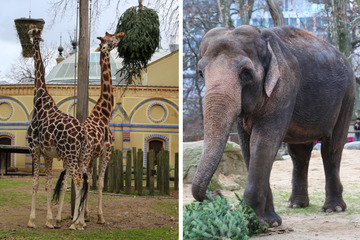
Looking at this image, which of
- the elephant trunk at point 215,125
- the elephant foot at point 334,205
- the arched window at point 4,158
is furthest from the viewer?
the arched window at point 4,158

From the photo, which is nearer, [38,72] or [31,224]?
[31,224]

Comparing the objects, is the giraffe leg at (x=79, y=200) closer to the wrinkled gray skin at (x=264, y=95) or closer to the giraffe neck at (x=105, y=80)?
the giraffe neck at (x=105, y=80)

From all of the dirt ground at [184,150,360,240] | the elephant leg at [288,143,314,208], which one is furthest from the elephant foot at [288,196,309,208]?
the dirt ground at [184,150,360,240]

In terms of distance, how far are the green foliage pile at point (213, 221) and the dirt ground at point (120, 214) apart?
2711 mm

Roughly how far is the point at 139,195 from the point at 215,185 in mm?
2339

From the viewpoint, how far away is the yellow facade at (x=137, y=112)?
40.5 feet

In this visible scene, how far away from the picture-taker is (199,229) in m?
Result: 2.56

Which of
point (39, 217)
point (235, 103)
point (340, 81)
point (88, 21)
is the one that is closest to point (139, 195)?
point (39, 217)

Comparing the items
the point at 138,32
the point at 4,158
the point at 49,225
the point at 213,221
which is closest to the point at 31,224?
the point at 49,225

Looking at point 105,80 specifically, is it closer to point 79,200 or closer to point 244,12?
point 79,200

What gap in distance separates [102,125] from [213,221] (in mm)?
2989

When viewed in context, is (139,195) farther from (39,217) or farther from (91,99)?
(91,99)

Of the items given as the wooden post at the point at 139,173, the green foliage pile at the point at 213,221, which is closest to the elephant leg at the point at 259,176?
the green foliage pile at the point at 213,221

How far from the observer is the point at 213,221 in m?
2.55
